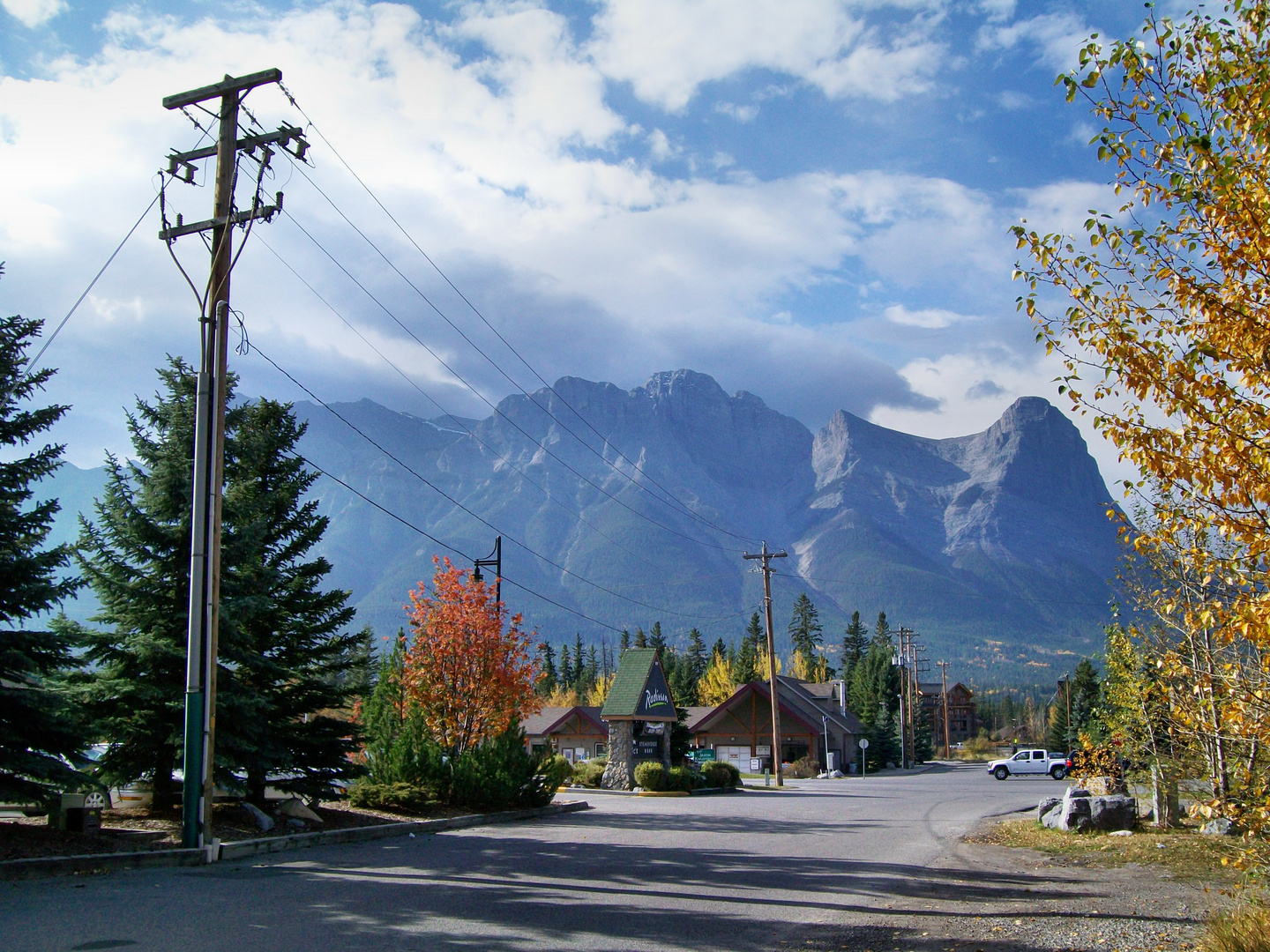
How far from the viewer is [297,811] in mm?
17062

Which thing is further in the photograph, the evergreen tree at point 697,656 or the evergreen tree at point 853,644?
the evergreen tree at point 697,656

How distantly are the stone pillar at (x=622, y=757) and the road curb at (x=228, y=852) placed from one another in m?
17.1

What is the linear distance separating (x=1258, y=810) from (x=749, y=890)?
675 cm

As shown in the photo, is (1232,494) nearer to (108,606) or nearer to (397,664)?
(108,606)

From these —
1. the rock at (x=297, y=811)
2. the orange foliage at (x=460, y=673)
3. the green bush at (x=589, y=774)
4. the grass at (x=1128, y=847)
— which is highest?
the orange foliage at (x=460, y=673)

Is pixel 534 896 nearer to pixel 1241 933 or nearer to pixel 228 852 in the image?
pixel 228 852

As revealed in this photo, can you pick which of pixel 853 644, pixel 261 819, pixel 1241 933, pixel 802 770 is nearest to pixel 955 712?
pixel 853 644

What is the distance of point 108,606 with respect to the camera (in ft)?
51.6

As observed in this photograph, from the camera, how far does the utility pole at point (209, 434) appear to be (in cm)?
1334

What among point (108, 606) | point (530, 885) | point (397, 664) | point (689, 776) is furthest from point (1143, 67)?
point (689, 776)

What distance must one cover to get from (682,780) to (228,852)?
2612 centimetres

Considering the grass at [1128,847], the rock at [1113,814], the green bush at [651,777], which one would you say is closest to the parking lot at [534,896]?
the grass at [1128,847]

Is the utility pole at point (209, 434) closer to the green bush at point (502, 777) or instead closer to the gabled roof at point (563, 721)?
the green bush at point (502, 777)

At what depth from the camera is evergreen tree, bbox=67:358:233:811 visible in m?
15.1
